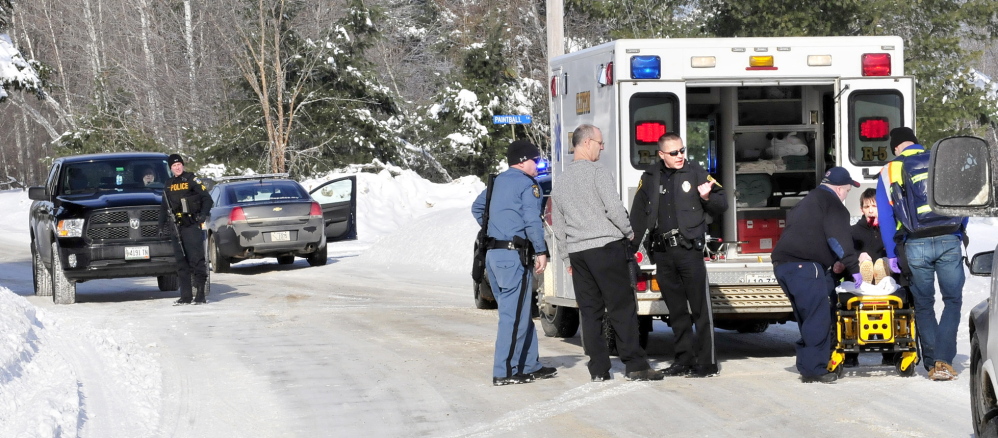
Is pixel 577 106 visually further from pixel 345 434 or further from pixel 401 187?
pixel 401 187

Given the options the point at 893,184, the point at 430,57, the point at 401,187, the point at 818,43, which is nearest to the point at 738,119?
the point at 818,43

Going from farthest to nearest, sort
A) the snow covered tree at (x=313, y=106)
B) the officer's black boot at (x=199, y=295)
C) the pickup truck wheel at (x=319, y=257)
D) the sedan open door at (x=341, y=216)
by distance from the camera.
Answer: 1. the snow covered tree at (x=313, y=106)
2. the sedan open door at (x=341, y=216)
3. the pickup truck wheel at (x=319, y=257)
4. the officer's black boot at (x=199, y=295)

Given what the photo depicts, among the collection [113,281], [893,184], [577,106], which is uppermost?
[577,106]

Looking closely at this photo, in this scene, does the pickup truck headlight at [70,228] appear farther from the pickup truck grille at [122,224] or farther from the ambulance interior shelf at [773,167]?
the ambulance interior shelf at [773,167]

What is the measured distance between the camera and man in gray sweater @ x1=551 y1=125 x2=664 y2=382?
8.67m

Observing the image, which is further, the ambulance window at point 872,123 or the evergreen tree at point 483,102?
the evergreen tree at point 483,102

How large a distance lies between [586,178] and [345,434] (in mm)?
2608

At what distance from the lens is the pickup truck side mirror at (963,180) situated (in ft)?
14.8

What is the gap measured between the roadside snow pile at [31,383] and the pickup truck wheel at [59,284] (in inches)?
204

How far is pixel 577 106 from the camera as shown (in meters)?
10.6

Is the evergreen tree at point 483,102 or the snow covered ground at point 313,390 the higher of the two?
the evergreen tree at point 483,102

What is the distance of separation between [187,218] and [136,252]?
1.05 m

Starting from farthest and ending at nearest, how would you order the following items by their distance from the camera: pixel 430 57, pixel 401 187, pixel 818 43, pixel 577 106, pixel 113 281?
pixel 430 57
pixel 401 187
pixel 113 281
pixel 577 106
pixel 818 43

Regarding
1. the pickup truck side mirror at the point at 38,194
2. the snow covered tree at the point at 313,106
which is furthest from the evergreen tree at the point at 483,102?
the pickup truck side mirror at the point at 38,194
